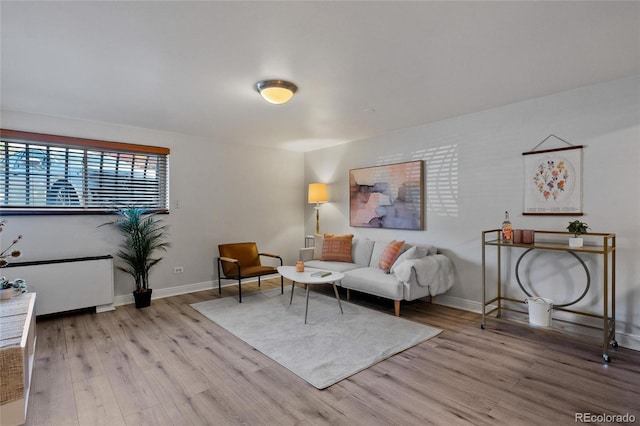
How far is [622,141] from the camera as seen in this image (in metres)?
2.95

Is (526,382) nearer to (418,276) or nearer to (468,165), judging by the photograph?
(418,276)

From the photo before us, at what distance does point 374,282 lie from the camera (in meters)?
3.99

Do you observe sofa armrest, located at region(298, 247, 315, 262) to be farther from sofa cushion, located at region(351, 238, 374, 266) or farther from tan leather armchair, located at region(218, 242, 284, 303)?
sofa cushion, located at region(351, 238, 374, 266)

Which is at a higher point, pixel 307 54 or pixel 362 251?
pixel 307 54

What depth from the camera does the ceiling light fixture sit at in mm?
2916

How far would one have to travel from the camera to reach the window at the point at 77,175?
3.76 metres

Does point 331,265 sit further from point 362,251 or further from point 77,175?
point 77,175

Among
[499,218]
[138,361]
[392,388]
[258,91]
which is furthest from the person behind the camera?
[499,218]

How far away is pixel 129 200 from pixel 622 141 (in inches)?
222

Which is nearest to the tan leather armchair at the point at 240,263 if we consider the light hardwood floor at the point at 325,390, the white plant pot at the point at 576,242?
the light hardwood floor at the point at 325,390

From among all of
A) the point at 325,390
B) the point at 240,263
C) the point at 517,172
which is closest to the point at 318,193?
the point at 240,263

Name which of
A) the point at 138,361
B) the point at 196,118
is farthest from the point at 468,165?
the point at 138,361

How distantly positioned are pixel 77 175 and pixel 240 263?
7.97 ft

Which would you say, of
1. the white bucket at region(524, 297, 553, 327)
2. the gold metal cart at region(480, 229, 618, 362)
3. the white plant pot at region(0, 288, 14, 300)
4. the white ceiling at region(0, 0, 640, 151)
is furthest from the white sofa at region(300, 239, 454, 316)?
the white plant pot at region(0, 288, 14, 300)
